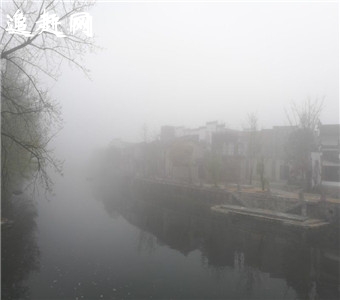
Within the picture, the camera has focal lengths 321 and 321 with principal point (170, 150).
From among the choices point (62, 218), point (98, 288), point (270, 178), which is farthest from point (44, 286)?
point (270, 178)

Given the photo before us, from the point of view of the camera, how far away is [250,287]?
392 inches

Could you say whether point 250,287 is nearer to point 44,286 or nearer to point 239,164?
point 44,286

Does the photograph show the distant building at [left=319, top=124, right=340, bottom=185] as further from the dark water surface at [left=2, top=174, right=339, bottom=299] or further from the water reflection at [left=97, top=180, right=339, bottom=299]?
the dark water surface at [left=2, top=174, right=339, bottom=299]

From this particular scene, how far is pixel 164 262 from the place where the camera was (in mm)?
11906

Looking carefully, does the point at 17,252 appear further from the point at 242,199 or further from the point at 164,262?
the point at 242,199

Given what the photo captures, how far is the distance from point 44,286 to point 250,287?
6.14 metres

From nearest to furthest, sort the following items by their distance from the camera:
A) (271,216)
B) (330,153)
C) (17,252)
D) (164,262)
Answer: (17,252)
(164,262)
(271,216)
(330,153)

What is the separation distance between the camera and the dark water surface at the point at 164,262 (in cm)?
932

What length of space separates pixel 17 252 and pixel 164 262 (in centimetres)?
539

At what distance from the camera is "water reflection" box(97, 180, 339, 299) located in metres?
10.1

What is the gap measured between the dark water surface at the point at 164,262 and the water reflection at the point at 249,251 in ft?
0.11

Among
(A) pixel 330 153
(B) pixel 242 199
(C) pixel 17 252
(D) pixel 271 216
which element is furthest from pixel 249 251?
(A) pixel 330 153

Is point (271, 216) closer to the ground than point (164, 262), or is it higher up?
higher up

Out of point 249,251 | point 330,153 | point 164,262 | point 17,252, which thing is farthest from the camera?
point 330,153
